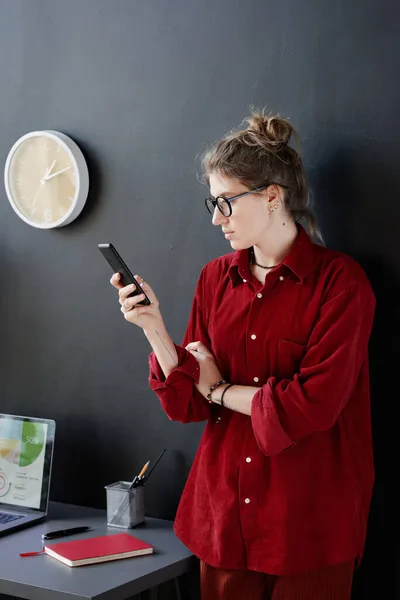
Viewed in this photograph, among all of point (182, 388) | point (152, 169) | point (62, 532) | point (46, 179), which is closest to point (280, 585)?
point (182, 388)

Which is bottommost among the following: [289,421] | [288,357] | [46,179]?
[289,421]

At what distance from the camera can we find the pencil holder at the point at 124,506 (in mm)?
2160

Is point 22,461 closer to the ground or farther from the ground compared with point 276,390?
closer to the ground

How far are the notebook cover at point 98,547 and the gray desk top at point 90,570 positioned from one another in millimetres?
22

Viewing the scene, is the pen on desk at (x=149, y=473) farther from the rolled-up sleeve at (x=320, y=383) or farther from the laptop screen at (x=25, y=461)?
the rolled-up sleeve at (x=320, y=383)

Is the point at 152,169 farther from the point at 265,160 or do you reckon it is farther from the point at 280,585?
the point at 280,585

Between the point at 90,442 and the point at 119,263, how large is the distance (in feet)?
2.79

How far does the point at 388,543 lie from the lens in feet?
6.32

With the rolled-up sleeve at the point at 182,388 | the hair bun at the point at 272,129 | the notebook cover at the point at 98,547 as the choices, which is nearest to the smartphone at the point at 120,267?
the rolled-up sleeve at the point at 182,388

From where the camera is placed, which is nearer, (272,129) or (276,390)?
(276,390)

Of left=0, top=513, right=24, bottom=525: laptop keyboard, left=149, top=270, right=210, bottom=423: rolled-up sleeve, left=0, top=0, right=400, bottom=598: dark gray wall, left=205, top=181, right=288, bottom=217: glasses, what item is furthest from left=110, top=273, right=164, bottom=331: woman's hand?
left=0, top=513, right=24, bottom=525: laptop keyboard

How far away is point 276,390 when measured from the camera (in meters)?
1.72

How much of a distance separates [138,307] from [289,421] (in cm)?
42

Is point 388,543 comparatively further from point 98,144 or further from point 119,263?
point 98,144
